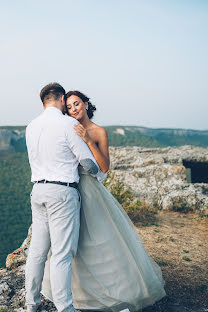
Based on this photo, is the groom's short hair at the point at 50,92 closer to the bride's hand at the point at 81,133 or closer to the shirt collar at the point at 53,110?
the shirt collar at the point at 53,110

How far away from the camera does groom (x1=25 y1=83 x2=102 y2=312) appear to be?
2621 millimetres

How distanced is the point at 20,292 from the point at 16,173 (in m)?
21.4

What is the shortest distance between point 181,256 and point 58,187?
2720 millimetres

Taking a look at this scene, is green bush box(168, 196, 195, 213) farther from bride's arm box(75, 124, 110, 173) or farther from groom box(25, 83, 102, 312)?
groom box(25, 83, 102, 312)

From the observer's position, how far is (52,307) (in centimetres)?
319

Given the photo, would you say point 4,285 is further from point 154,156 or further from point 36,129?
point 154,156

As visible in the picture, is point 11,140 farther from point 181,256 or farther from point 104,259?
point 104,259

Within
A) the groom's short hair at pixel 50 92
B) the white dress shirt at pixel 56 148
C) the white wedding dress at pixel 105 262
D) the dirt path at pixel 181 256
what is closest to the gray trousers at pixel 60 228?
the white dress shirt at pixel 56 148

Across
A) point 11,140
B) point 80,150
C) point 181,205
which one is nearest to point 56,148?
point 80,150

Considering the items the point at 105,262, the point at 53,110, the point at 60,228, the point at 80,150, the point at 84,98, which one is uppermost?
the point at 84,98

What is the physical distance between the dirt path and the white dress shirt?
172 centimetres

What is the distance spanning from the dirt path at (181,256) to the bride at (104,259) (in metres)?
0.35

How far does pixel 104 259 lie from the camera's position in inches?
117

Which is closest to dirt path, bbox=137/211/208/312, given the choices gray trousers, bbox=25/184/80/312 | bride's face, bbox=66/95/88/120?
gray trousers, bbox=25/184/80/312
